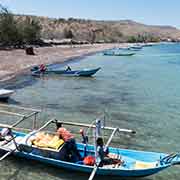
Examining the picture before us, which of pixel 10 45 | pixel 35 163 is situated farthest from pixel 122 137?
pixel 10 45

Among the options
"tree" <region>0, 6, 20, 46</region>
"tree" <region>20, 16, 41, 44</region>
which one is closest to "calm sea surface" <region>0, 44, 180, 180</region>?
"tree" <region>0, 6, 20, 46</region>

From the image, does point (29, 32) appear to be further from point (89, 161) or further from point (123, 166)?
point (123, 166)

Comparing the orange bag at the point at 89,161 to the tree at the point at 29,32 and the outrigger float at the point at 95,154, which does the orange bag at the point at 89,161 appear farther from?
the tree at the point at 29,32

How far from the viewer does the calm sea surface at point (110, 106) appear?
→ 14242 mm

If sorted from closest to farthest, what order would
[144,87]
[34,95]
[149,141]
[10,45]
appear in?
[149,141] < [34,95] < [144,87] < [10,45]

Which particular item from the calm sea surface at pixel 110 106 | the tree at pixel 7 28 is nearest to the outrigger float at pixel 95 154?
the calm sea surface at pixel 110 106

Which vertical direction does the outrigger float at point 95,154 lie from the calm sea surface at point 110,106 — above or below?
above

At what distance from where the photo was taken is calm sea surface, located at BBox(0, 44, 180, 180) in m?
14.2

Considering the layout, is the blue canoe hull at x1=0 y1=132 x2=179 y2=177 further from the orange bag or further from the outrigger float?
the orange bag

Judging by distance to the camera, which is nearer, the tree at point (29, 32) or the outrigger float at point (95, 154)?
the outrigger float at point (95, 154)

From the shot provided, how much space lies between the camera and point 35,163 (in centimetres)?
1448

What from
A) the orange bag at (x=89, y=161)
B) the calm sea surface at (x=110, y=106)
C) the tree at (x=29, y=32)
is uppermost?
the tree at (x=29, y=32)

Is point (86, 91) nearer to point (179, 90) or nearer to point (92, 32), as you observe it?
point (179, 90)

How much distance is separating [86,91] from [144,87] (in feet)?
24.3
